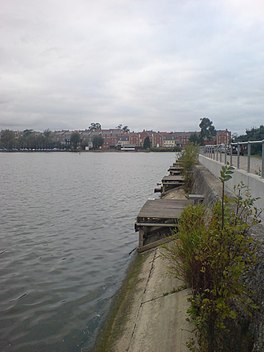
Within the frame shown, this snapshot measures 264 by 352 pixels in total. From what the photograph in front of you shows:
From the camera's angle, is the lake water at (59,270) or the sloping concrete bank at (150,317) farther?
the lake water at (59,270)

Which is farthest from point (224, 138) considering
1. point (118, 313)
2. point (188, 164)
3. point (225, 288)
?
point (225, 288)

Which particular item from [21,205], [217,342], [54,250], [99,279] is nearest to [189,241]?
[217,342]

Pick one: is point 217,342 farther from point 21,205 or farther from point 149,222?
point 21,205

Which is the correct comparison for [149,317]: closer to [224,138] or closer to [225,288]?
[225,288]

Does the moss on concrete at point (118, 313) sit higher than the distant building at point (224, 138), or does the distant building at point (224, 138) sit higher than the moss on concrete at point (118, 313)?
the distant building at point (224, 138)

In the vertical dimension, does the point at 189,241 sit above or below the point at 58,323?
above

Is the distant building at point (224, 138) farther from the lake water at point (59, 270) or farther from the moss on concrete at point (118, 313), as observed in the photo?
the moss on concrete at point (118, 313)

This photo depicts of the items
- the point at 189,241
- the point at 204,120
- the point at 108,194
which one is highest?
the point at 204,120

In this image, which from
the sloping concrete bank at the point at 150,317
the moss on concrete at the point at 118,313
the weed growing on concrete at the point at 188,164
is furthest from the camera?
the weed growing on concrete at the point at 188,164

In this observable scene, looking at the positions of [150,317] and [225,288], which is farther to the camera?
[150,317]

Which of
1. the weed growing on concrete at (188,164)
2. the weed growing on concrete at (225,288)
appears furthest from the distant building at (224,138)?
the weed growing on concrete at (225,288)

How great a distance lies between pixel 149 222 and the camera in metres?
11.1

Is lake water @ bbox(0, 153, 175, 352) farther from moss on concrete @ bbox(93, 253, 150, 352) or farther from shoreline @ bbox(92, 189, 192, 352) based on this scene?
shoreline @ bbox(92, 189, 192, 352)

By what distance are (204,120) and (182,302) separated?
109423mm
